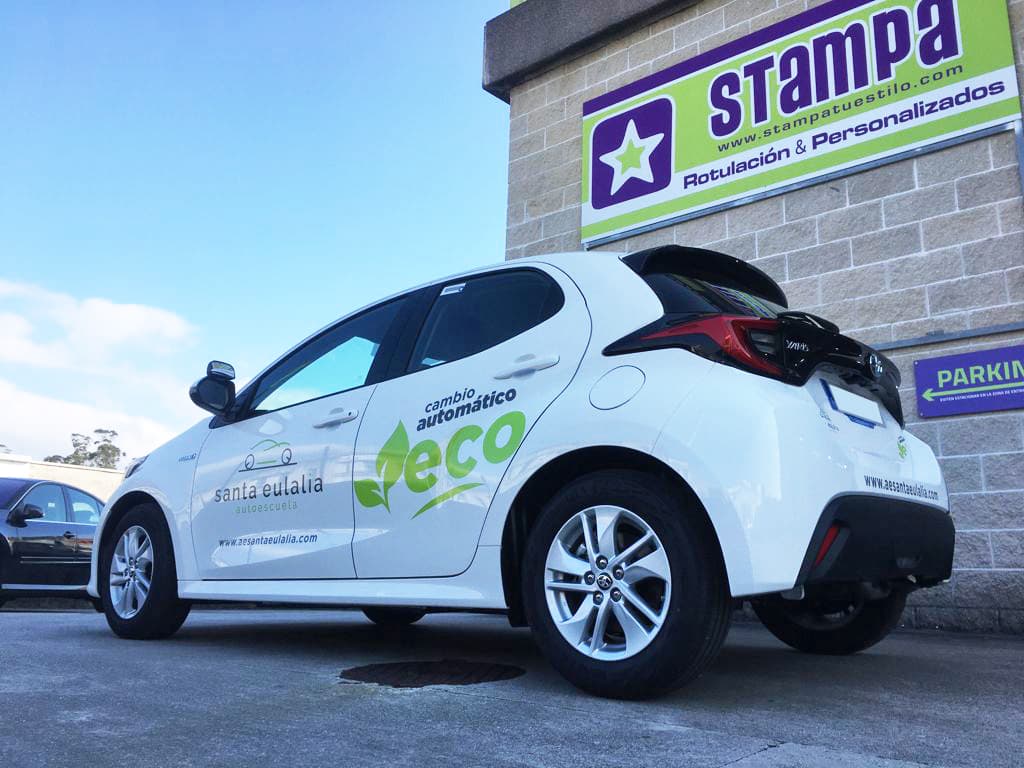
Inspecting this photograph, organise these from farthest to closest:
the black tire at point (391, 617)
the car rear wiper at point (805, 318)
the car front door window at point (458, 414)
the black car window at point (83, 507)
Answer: the black car window at point (83, 507) < the black tire at point (391, 617) < the car front door window at point (458, 414) < the car rear wiper at point (805, 318)

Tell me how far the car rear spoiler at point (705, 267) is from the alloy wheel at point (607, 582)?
0.95 m

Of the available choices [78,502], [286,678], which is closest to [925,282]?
[286,678]

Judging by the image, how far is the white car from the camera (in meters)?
2.54

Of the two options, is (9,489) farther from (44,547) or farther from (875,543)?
(875,543)

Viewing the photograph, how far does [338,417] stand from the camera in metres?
3.85

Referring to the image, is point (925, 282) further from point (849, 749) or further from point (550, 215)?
point (849, 749)

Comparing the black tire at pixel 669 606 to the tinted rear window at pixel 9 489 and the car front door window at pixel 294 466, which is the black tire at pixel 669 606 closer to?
the car front door window at pixel 294 466

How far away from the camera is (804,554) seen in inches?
96.6

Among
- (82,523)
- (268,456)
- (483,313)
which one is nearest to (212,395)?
(268,456)

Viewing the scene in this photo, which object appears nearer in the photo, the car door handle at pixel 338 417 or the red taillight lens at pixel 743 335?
the red taillight lens at pixel 743 335

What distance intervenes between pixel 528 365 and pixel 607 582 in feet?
2.85

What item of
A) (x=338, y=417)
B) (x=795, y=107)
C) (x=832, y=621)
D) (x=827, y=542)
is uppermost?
(x=795, y=107)

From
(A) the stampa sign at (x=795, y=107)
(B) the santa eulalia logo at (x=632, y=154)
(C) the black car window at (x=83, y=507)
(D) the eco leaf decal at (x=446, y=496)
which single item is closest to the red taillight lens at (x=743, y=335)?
(D) the eco leaf decal at (x=446, y=496)

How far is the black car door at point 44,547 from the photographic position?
8102 millimetres
